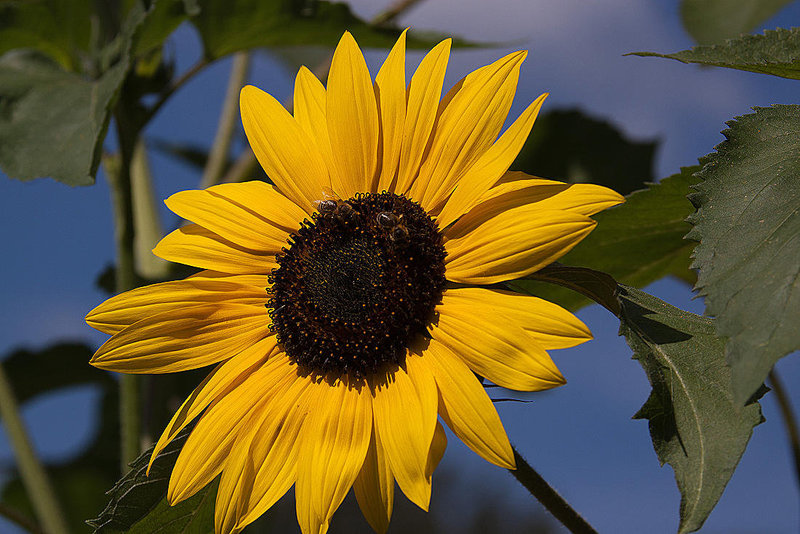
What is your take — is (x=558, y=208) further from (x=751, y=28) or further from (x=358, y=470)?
(x=751, y=28)

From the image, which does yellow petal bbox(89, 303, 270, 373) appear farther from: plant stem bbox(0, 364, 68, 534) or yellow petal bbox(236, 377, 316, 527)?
plant stem bbox(0, 364, 68, 534)

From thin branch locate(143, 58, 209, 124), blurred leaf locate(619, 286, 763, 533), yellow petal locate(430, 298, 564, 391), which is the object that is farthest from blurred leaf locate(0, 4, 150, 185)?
blurred leaf locate(619, 286, 763, 533)

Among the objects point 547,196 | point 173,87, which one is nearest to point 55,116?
point 173,87

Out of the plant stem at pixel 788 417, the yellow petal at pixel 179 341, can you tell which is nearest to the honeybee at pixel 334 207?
the yellow petal at pixel 179 341

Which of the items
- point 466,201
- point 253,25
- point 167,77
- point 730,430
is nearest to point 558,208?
point 466,201

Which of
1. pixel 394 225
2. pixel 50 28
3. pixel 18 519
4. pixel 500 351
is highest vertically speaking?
pixel 50 28

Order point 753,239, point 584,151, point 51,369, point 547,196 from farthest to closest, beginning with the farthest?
point 51,369
point 584,151
point 547,196
point 753,239

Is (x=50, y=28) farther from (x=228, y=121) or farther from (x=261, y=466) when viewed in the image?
(x=261, y=466)
